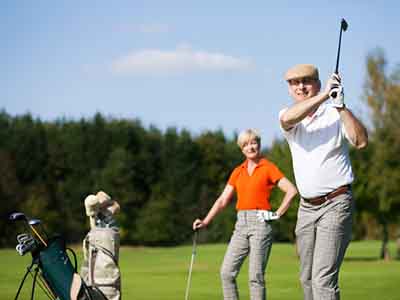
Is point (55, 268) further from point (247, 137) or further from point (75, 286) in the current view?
point (247, 137)

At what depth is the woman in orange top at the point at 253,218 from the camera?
879cm

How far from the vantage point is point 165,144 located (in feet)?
208

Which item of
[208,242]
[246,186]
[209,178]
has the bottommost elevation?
[208,242]

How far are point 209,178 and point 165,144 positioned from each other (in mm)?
4119

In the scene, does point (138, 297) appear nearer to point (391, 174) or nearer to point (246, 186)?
point (246, 186)

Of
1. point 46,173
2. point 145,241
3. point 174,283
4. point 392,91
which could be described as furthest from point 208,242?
point 174,283

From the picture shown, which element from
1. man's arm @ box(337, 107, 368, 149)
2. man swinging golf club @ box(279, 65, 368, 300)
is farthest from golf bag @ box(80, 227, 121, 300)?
man's arm @ box(337, 107, 368, 149)

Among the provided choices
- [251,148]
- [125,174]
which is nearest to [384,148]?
[125,174]

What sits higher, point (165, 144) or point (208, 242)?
point (165, 144)

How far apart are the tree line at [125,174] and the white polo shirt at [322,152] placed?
4481 cm

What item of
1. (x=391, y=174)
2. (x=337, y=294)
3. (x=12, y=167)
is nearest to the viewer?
(x=337, y=294)

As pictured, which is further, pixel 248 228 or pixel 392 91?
pixel 392 91

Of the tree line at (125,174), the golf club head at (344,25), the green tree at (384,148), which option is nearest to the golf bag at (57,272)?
the golf club head at (344,25)

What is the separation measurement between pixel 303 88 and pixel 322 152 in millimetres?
525
